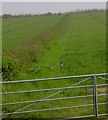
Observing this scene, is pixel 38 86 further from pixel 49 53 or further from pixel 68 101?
pixel 49 53

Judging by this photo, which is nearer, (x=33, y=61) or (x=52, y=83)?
(x=52, y=83)

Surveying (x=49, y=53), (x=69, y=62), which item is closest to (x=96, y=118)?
(x=69, y=62)

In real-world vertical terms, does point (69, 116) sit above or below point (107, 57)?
below

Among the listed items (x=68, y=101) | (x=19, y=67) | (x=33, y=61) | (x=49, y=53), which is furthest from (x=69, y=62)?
(x=68, y=101)

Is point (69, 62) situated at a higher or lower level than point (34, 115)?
higher

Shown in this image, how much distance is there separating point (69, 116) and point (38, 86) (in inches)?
169

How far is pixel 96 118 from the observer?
9953 millimetres

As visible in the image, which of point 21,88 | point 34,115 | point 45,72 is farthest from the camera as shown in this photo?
point 45,72

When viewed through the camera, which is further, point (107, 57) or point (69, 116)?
point (107, 57)

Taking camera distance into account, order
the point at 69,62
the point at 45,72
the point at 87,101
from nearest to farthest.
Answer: the point at 87,101
the point at 45,72
the point at 69,62

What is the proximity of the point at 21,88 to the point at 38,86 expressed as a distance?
2.48 ft

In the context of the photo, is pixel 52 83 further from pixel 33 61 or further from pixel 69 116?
pixel 33 61

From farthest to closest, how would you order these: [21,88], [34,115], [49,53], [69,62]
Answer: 1. [49,53]
2. [69,62]
3. [21,88]
4. [34,115]

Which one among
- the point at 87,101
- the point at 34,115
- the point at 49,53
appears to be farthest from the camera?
the point at 49,53
